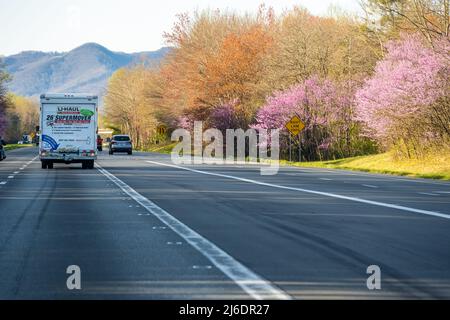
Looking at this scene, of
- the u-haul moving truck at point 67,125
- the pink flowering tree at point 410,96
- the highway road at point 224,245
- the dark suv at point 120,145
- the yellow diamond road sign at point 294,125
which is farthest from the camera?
the dark suv at point 120,145

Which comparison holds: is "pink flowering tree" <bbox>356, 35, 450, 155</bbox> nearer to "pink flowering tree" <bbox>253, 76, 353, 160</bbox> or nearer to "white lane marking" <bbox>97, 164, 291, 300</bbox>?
"pink flowering tree" <bbox>253, 76, 353, 160</bbox>

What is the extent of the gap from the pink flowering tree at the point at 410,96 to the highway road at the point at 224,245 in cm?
2171

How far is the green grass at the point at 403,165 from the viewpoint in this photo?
39.6m

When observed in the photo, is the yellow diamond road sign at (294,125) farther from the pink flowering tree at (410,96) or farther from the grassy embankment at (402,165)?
the pink flowering tree at (410,96)

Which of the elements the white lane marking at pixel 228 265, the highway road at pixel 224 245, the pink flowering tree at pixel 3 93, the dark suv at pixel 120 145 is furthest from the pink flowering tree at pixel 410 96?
the pink flowering tree at pixel 3 93

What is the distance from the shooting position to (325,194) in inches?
948

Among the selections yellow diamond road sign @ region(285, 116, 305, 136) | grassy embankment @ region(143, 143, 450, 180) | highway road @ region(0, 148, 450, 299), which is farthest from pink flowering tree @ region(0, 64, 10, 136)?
highway road @ region(0, 148, 450, 299)

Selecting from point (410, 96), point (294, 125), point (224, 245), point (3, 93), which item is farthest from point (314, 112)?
point (3, 93)

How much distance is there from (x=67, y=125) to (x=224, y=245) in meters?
28.6

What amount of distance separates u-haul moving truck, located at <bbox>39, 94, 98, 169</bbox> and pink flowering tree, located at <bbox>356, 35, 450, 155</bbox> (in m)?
16.1

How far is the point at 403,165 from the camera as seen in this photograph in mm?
45719

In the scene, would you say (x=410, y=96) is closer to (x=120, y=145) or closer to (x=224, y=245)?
(x=224, y=245)

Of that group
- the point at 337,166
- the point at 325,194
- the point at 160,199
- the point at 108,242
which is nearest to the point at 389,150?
the point at 337,166

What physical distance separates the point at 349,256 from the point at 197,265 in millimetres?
2096
